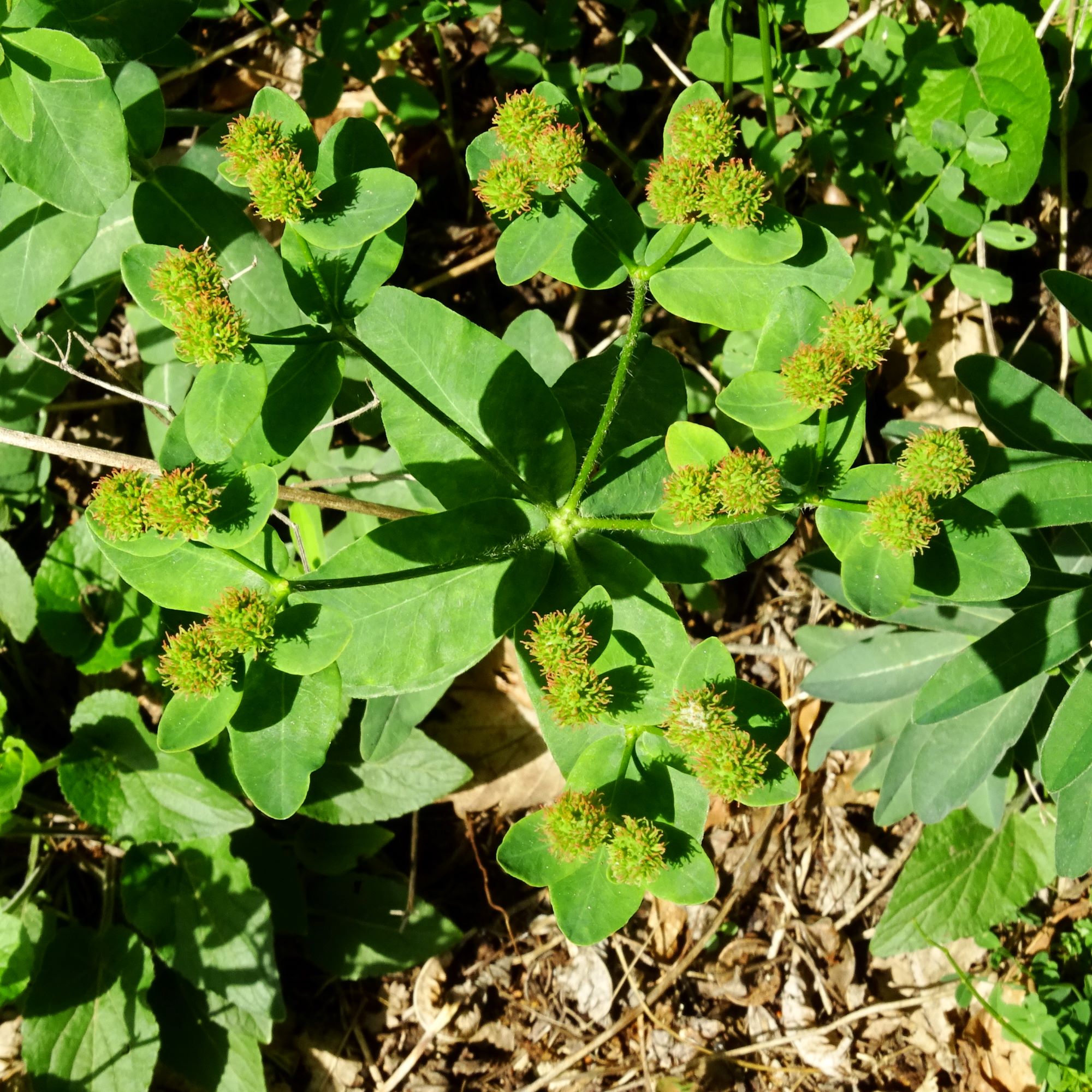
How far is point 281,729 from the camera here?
246cm

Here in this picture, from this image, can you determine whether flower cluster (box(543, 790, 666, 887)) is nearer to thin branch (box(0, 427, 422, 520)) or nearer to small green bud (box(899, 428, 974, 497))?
thin branch (box(0, 427, 422, 520))

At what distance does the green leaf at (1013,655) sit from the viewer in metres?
2.71

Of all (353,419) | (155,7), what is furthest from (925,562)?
(155,7)

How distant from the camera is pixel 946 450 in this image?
2213 mm

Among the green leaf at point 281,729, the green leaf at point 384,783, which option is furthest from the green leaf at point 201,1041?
the green leaf at point 281,729

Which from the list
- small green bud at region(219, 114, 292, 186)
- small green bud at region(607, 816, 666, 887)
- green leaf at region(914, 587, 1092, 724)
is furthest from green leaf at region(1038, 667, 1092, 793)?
small green bud at region(219, 114, 292, 186)

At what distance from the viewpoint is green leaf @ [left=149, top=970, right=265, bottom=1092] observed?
3734mm

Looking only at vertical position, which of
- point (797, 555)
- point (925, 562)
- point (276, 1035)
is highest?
point (925, 562)

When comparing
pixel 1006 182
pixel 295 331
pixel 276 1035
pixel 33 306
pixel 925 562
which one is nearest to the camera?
pixel 925 562

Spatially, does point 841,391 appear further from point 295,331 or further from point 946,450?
point 295,331

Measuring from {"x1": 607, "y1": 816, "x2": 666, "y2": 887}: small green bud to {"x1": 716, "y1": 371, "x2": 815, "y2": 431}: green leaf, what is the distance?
39.2 inches

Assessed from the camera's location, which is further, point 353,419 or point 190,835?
point 353,419

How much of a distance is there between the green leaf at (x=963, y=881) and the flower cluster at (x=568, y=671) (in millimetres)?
2374

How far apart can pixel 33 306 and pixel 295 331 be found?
33.5 inches
